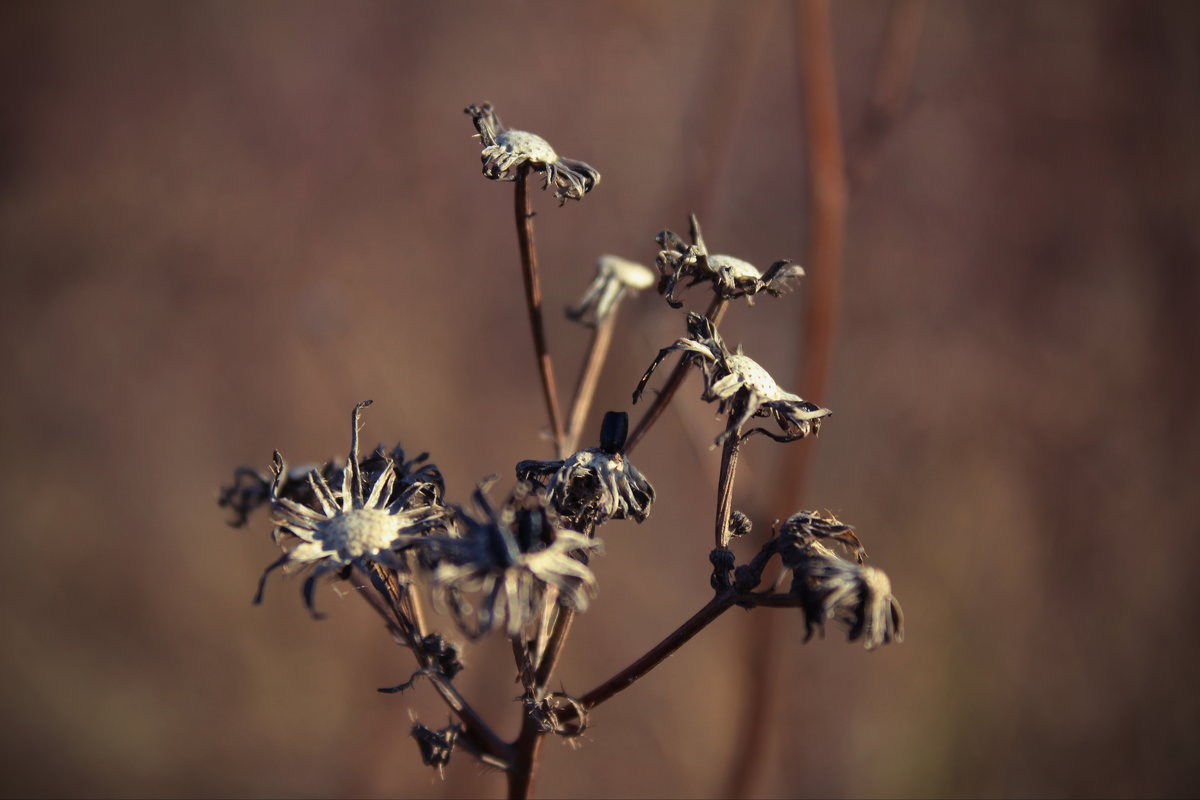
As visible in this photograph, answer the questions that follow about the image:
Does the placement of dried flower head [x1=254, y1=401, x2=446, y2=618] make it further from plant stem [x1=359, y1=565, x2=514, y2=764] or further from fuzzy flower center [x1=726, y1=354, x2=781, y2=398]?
fuzzy flower center [x1=726, y1=354, x2=781, y2=398]

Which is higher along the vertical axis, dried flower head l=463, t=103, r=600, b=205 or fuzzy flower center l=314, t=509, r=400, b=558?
dried flower head l=463, t=103, r=600, b=205

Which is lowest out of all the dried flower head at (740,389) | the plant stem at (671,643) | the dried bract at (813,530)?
the plant stem at (671,643)

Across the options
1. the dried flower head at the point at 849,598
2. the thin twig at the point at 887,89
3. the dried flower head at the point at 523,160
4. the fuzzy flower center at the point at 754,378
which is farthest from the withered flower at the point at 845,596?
the thin twig at the point at 887,89

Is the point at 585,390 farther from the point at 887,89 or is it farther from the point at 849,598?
the point at 887,89

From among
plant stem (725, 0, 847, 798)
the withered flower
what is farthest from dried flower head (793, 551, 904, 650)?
plant stem (725, 0, 847, 798)

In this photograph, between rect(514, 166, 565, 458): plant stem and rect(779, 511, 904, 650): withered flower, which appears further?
rect(514, 166, 565, 458): plant stem

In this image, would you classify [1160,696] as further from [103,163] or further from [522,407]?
[103,163]

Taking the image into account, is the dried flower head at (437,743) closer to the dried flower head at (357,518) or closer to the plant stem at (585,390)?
the dried flower head at (357,518)
